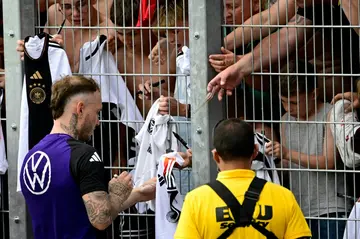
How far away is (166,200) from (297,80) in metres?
1.14

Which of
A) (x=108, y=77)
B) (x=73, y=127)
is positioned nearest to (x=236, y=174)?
(x=73, y=127)

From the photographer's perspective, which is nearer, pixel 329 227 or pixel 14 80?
pixel 329 227

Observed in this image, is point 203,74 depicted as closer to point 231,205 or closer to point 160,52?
point 160,52

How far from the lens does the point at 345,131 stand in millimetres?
6949

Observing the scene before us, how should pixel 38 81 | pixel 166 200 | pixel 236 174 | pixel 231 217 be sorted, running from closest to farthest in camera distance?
pixel 231 217 < pixel 236 174 < pixel 166 200 < pixel 38 81

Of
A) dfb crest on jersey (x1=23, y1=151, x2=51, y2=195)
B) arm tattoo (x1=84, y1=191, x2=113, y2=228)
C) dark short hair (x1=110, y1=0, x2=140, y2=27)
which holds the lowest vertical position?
arm tattoo (x1=84, y1=191, x2=113, y2=228)

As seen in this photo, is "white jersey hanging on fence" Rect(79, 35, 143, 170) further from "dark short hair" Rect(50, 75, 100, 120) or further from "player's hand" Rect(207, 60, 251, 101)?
"dark short hair" Rect(50, 75, 100, 120)

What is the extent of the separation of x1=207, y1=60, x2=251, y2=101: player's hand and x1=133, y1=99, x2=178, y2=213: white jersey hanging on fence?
43cm

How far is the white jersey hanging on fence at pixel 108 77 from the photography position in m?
7.46

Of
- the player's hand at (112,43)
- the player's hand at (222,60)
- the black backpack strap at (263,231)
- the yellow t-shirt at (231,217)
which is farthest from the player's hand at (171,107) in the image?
the black backpack strap at (263,231)

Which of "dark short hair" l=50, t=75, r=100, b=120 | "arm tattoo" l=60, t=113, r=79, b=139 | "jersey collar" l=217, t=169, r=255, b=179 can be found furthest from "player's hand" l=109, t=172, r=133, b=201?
"jersey collar" l=217, t=169, r=255, b=179

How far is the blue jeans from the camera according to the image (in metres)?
7.06

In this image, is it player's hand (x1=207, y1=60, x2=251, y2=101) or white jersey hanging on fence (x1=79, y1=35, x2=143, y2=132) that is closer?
player's hand (x1=207, y1=60, x2=251, y2=101)

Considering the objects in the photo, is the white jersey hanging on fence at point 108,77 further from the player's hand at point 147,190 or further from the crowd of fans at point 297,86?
the player's hand at point 147,190
